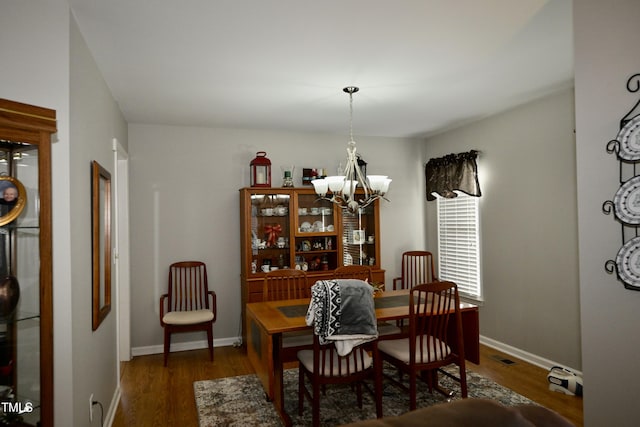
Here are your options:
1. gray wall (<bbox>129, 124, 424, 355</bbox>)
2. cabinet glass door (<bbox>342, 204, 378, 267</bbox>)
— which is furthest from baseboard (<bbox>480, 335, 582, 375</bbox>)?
gray wall (<bbox>129, 124, 424, 355</bbox>)

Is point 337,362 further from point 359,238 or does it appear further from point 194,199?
point 194,199

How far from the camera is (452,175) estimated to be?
202 inches

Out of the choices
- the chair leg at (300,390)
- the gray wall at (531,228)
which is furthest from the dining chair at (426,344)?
the gray wall at (531,228)

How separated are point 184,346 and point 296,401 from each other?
78.3 inches

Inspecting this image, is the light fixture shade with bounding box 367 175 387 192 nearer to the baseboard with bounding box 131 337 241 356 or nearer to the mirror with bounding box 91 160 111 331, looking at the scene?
the mirror with bounding box 91 160 111 331

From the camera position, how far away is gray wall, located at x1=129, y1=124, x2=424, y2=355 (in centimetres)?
471

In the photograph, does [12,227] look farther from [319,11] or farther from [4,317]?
[319,11]

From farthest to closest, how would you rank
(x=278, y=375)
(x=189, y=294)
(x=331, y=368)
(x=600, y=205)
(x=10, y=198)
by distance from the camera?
1. (x=189, y=294)
2. (x=278, y=375)
3. (x=331, y=368)
4. (x=600, y=205)
5. (x=10, y=198)

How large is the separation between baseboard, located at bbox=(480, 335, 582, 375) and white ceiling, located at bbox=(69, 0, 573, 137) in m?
2.52

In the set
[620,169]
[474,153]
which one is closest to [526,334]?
[474,153]

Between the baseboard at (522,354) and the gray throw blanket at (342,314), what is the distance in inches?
88.9

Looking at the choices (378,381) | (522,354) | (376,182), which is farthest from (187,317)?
(522,354)

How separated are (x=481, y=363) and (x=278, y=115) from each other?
3314mm

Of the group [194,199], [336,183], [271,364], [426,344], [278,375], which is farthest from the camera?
[194,199]
